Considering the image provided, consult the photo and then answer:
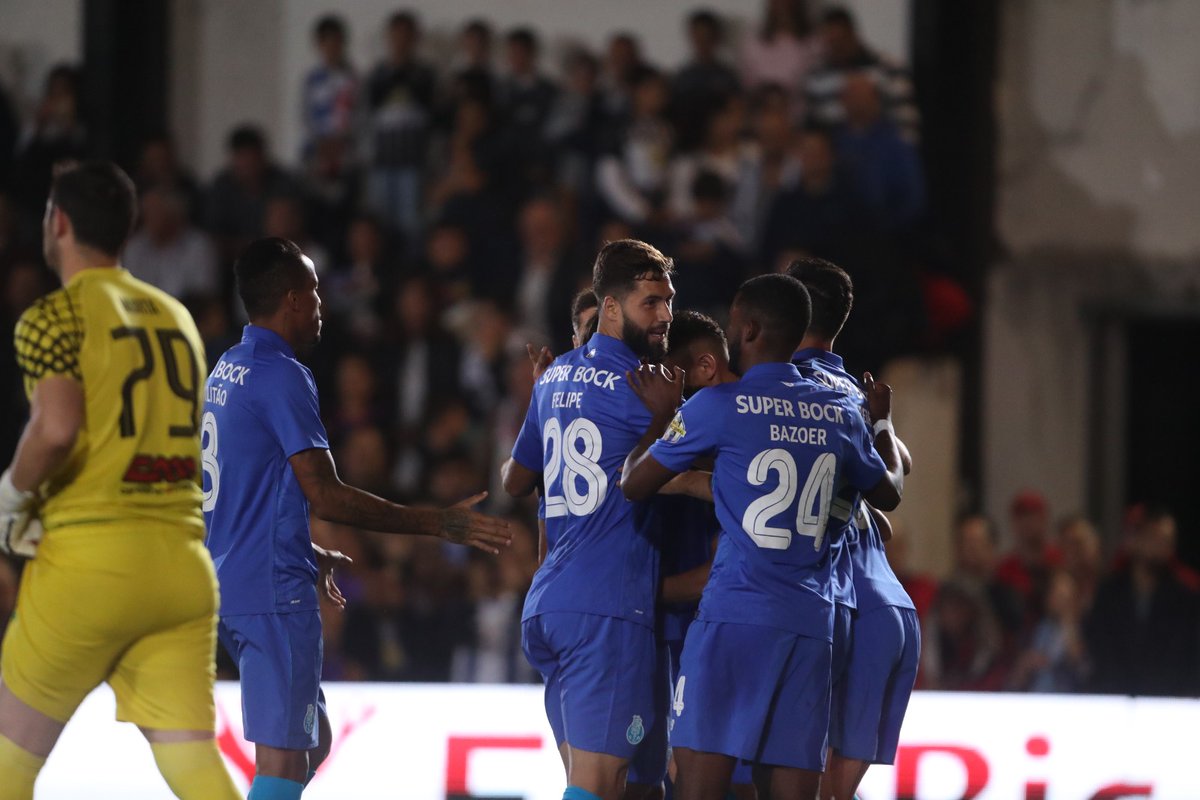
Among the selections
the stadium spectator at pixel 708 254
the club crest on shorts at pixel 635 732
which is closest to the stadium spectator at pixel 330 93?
the stadium spectator at pixel 708 254

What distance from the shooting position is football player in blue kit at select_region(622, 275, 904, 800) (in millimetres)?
5332

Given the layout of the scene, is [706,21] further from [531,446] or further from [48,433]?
[48,433]

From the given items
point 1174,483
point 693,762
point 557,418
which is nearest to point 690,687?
point 693,762

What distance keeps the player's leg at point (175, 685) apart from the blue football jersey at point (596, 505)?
127 cm

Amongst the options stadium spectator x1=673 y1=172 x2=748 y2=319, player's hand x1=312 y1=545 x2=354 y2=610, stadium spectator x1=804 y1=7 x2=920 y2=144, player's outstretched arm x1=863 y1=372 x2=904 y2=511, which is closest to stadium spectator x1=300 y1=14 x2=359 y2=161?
stadium spectator x1=673 y1=172 x2=748 y2=319

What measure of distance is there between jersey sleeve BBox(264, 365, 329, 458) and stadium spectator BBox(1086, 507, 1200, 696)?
634 centimetres

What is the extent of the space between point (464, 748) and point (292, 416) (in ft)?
8.75

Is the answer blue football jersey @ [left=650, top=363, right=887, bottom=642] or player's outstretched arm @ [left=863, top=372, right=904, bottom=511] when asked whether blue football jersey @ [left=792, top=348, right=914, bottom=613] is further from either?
blue football jersey @ [left=650, top=363, right=887, bottom=642]

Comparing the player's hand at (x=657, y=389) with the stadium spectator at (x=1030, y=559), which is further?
the stadium spectator at (x=1030, y=559)

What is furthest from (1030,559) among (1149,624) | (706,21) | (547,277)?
(706,21)

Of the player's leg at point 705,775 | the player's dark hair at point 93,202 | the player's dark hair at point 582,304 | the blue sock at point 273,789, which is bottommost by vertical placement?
the blue sock at point 273,789

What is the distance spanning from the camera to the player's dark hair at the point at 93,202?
15.1 feet

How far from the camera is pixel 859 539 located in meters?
5.95

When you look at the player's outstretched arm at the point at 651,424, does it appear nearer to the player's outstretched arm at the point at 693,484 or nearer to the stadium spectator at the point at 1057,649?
the player's outstretched arm at the point at 693,484
